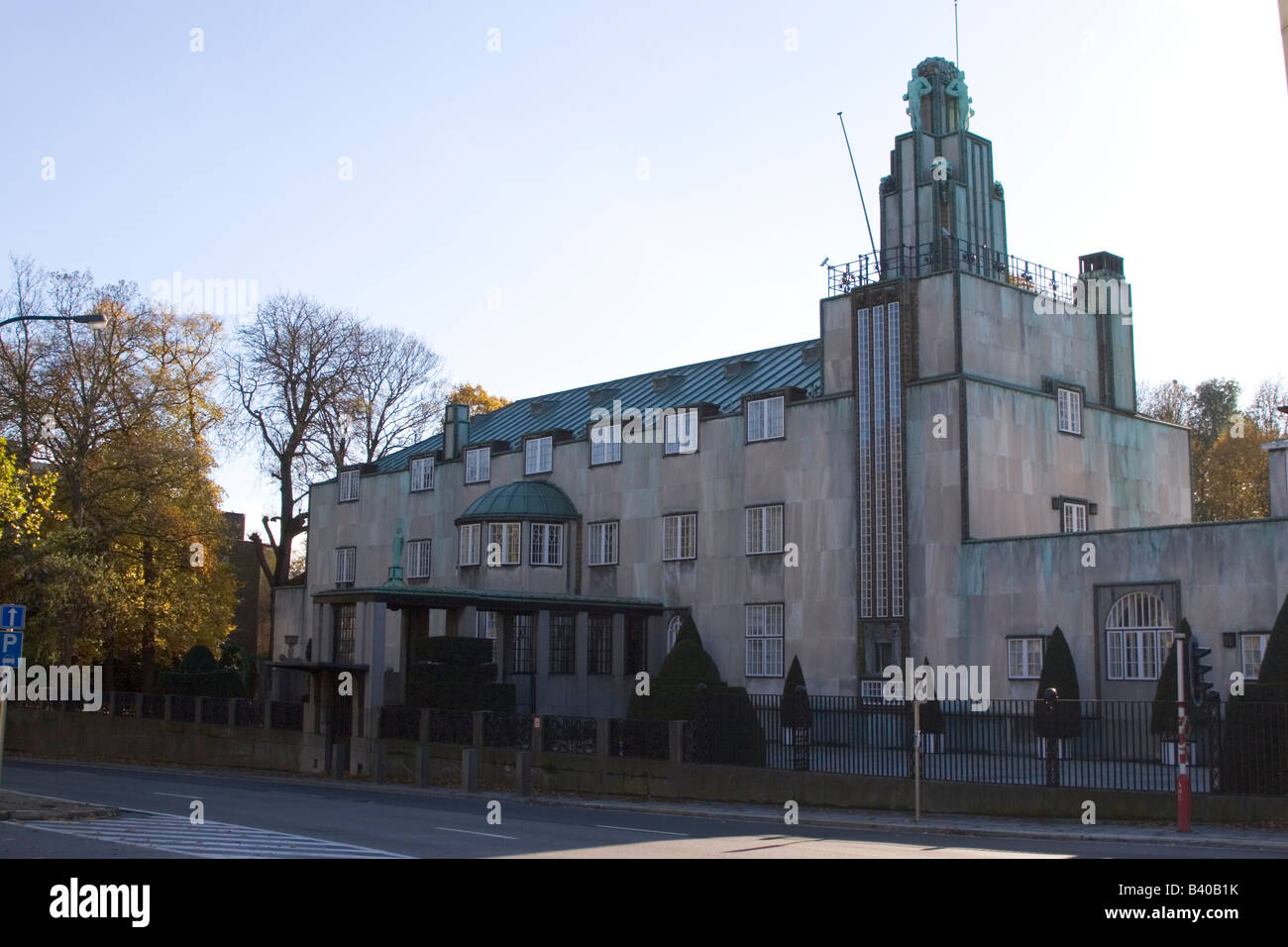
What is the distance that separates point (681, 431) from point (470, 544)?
10.0 m

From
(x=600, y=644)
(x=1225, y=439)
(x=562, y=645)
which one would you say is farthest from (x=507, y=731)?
(x=1225, y=439)

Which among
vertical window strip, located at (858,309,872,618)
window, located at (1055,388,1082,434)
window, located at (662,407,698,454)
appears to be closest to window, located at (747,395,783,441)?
window, located at (662,407,698,454)

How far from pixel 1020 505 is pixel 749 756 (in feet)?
53.9

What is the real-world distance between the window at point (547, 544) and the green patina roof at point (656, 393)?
16.3 feet

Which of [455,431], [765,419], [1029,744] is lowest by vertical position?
[1029,744]

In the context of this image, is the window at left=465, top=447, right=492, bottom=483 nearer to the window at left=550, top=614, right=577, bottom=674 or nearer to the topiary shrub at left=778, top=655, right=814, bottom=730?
the window at left=550, top=614, right=577, bottom=674

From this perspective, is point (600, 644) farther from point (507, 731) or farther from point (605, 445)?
point (507, 731)

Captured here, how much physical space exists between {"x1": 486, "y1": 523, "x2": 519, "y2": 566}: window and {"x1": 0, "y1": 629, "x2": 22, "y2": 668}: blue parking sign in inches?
1247

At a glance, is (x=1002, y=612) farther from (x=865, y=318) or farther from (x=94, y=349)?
(x=94, y=349)

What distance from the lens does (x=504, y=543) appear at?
54219 millimetres

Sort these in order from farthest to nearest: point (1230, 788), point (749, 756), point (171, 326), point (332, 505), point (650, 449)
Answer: point (332, 505), point (171, 326), point (650, 449), point (749, 756), point (1230, 788)

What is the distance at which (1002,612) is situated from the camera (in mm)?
Answer: 40938

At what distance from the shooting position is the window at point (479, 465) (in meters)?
59.8
